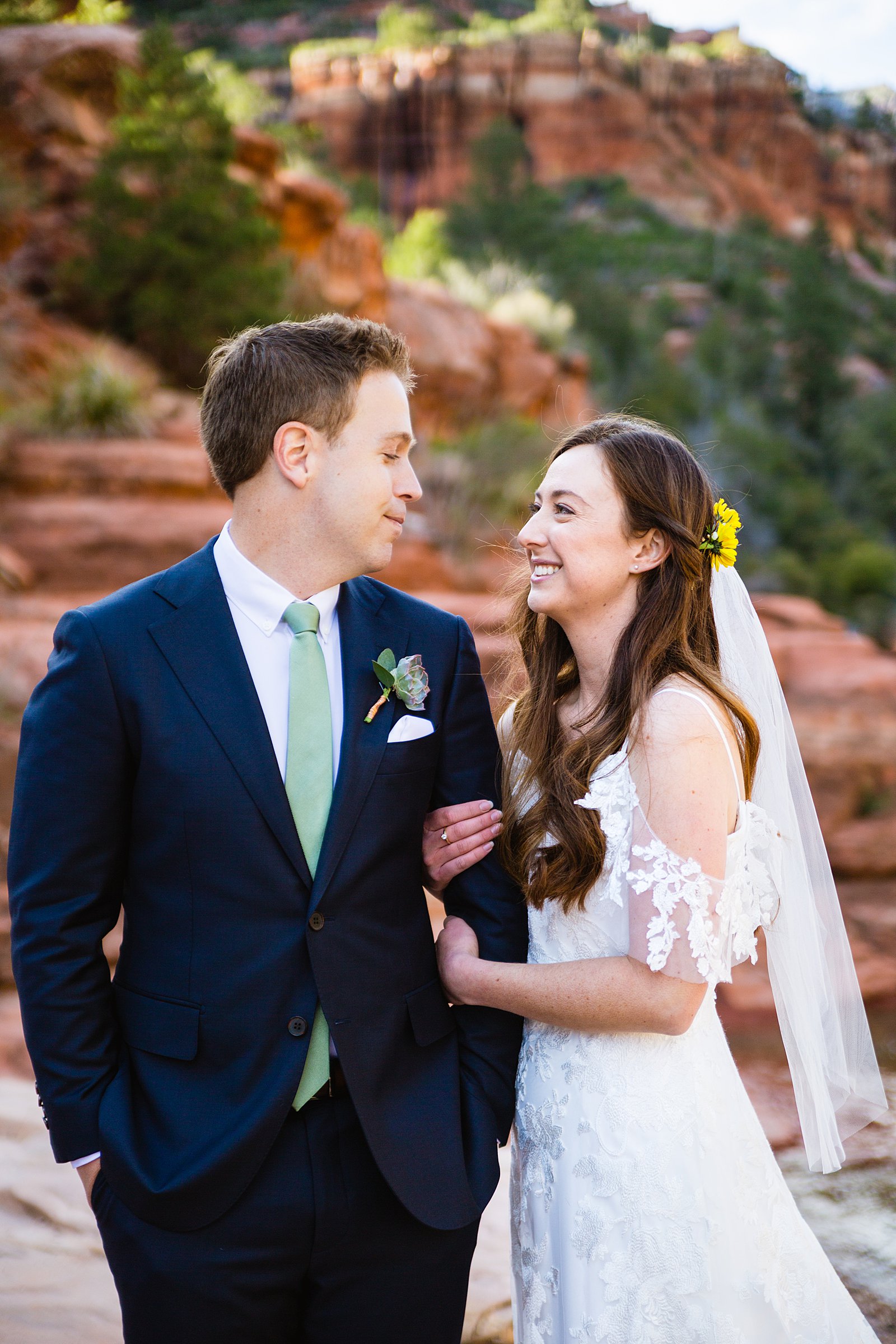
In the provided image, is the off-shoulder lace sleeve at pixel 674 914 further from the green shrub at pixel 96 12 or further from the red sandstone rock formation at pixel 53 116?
the green shrub at pixel 96 12

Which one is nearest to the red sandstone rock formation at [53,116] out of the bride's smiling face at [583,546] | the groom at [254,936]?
the bride's smiling face at [583,546]

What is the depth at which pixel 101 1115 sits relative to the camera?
195 centimetres

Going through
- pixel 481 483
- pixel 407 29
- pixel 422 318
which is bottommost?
pixel 481 483

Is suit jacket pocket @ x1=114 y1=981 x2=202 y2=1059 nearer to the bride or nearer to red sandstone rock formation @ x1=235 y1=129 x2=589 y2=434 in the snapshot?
the bride

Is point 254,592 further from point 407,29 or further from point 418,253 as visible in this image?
point 407,29

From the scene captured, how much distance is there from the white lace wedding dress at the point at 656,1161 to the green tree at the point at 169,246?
9.77m

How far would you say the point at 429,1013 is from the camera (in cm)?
217

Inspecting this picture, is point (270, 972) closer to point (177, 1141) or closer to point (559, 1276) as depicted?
point (177, 1141)

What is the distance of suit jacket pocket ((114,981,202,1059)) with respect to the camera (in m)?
1.95

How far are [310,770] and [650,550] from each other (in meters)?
0.94

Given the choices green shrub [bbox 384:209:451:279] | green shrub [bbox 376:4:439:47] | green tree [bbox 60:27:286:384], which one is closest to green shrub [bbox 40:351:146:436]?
green tree [bbox 60:27:286:384]

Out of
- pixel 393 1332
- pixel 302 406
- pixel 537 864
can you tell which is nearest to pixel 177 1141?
pixel 393 1332

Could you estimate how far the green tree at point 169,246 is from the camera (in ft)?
36.4

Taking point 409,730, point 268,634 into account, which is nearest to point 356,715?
point 409,730
